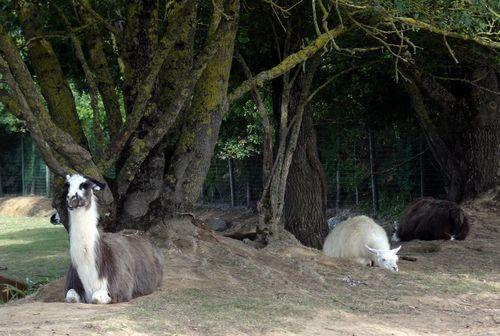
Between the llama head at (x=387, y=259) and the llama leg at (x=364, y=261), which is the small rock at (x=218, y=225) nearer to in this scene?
the llama leg at (x=364, y=261)

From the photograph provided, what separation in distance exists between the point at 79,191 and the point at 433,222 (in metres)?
8.66

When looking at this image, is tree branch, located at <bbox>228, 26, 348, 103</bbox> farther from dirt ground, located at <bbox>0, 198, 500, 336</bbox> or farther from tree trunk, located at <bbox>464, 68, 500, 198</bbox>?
tree trunk, located at <bbox>464, 68, 500, 198</bbox>

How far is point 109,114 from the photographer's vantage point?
39.1ft

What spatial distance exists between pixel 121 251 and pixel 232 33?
403 cm

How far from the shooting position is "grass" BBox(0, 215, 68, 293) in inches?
531

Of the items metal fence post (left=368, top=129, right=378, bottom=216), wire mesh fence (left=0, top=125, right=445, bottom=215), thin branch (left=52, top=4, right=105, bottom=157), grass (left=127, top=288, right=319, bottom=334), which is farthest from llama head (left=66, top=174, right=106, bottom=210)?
metal fence post (left=368, top=129, right=378, bottom=216)

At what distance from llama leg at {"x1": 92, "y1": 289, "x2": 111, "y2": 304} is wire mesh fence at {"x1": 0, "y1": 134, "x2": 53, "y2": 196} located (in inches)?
1047

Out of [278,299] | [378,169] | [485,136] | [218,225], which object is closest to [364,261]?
[278,299]

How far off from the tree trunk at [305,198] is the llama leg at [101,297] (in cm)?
642

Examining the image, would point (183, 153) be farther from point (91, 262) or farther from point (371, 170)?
point (371, 170)

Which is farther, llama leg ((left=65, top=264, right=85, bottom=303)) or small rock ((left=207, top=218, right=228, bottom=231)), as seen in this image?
small rock ((left=207, top=218, right=228, bottom=231))

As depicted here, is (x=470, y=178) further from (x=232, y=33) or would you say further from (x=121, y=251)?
(x=121, y=251)

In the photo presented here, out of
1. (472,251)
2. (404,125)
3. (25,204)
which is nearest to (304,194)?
(472,251)

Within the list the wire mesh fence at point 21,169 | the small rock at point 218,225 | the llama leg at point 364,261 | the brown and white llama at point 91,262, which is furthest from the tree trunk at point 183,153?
the wire mesh fence at point 21,169
